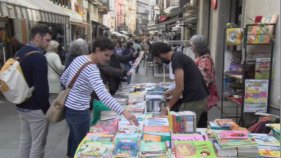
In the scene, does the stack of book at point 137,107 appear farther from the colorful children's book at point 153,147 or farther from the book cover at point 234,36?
the book cover at point 234,36

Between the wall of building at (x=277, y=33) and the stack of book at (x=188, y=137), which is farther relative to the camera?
the wall of building at (x=277, y=33)

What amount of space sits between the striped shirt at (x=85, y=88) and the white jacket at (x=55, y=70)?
316 centimetres

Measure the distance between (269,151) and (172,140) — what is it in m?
0.81

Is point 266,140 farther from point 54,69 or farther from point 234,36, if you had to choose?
point 54,69

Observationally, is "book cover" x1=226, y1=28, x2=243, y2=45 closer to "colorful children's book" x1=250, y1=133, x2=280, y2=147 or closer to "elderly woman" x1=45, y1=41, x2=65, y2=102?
"colorful children's book" x1=250, y1=133, x2=280, y2=147

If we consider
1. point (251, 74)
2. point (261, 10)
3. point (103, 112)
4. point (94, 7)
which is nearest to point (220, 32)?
point (261, 10)

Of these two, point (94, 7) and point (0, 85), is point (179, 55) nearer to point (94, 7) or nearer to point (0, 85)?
point (0, 85)

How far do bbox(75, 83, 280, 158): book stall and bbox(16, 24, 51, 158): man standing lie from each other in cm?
78

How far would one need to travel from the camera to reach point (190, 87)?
404 centimetres

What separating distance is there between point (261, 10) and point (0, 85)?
14.8 feet

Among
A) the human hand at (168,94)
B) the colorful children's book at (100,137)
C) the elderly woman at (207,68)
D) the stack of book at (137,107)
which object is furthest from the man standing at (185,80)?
the colorful children's book at (100,137)

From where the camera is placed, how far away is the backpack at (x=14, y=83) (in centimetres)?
353

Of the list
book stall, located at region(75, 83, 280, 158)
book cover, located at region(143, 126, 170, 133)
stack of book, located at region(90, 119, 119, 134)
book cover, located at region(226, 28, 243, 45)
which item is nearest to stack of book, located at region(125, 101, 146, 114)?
book stall, located at region(75, 83, 280, 158)

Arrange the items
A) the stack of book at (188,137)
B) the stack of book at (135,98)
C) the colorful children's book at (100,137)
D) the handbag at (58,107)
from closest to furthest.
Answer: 1. the colorful children's book at (100,137)
2. the stack of book at (188,137)
3. the handbag at (58,107)
4. the stack of book at (135,98)
